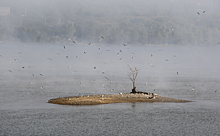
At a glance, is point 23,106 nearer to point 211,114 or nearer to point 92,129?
point 92,129

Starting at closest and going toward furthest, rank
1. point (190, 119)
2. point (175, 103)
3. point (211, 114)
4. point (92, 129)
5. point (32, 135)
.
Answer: point (32, 135) → point (92, 129) → point (190, 119) → point (211, 114) → point (175, 103)

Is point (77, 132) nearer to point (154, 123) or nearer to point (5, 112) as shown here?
point (154, 123)

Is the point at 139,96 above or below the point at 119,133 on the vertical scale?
above

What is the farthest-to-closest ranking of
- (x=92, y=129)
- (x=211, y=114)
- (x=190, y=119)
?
(x=211, y=114), (x=190, y=119), (x=92, y=129)

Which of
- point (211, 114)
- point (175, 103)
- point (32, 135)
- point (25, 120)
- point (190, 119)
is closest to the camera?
point (32, 135)

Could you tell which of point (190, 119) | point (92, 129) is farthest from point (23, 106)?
point (190, 119)

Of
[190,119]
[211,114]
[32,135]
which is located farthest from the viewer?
[211,114]

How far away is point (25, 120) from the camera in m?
55.7

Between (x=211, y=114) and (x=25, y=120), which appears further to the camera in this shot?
(x=211, y=114)

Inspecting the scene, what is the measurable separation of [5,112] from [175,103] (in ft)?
101

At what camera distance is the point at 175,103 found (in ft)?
238

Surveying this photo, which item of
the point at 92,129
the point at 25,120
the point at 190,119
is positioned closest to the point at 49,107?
the point at 25,120

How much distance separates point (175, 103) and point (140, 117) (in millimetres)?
14351

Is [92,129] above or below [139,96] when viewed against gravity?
below
